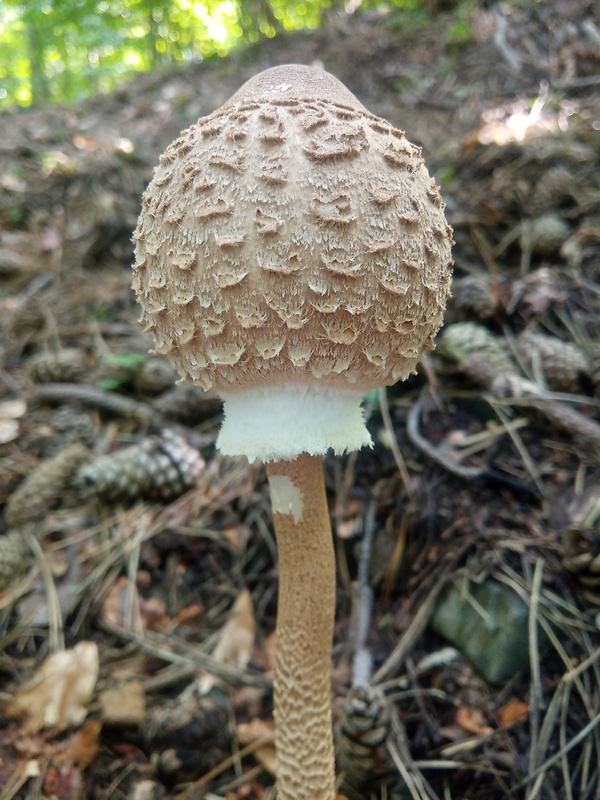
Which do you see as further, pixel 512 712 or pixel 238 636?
pixel 238 636

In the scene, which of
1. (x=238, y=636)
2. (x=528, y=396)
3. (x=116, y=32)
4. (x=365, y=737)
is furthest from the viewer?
(x=116, y=32)

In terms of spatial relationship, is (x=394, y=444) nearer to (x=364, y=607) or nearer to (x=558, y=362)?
(x=364, y=607)

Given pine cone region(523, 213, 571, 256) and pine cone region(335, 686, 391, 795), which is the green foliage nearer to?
pine cone region(523, 213, 571, 256)

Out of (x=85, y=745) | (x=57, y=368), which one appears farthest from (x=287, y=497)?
(x=57, y=368)

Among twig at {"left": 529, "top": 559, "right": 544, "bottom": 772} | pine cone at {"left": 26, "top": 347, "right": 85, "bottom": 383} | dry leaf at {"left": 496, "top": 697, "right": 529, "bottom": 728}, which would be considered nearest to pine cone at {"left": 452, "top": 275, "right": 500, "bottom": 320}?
twig at {"left": 529, "top": 559, "right": 544, "bottom": 772}

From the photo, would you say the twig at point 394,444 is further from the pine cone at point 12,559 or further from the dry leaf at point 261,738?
the pine cone at point 12,559

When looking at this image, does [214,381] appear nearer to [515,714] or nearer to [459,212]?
[515,714]
